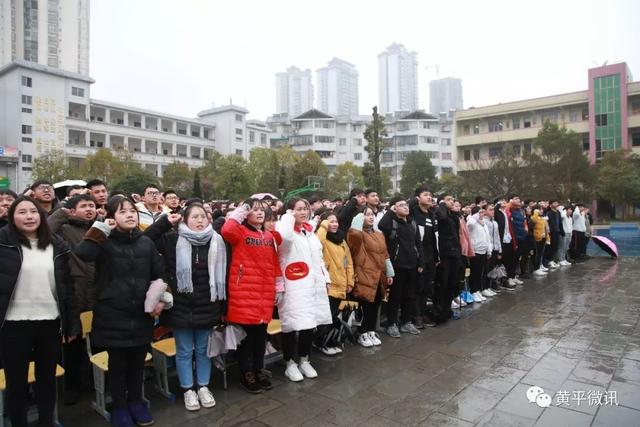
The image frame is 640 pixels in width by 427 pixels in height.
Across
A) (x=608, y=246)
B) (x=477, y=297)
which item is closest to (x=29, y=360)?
(x=477, y=297)

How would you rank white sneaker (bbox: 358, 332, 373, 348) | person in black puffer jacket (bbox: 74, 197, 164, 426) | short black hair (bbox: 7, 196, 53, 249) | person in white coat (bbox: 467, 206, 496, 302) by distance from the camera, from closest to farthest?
short black hair (bbox: 7, 196, 53, 249), person in black puffer jacket (bbox: 74, 197, 164, 426), white sneaker (bbox: 358, 332, 373, 348), person in white coat (bbox: 467, 206, 496, 302)

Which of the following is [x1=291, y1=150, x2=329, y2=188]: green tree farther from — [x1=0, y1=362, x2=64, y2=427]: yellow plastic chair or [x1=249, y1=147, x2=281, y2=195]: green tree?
[x1=0, y1=362, x2=64, y2=427]: yellow plastic chair

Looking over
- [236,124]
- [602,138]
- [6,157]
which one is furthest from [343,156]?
[6,157]

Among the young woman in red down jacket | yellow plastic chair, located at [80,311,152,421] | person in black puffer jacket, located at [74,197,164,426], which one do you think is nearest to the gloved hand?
the young woman in red down jacket

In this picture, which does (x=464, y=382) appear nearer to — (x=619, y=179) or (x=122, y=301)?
(x=122, y=301)

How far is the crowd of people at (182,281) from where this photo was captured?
119 inches

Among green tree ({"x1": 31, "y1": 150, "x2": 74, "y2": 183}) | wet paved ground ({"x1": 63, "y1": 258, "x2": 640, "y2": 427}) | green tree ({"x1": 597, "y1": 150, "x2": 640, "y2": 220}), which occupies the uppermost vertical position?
green tree ({"x1": 31, "y1": 150, "x2": 74, "y2": 183})

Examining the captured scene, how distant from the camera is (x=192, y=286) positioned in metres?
3.52

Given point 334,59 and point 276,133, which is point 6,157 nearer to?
point 276,133

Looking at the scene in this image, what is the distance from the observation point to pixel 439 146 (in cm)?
6044

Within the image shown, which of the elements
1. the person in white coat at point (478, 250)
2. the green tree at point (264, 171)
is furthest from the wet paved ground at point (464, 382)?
the green tree at point (264, 171)

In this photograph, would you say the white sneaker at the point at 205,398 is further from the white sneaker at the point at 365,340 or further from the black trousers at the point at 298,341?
the white sneaker at the point at 365,340

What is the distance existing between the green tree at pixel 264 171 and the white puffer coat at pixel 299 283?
29615 mm

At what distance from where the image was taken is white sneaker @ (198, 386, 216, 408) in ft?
11.6
